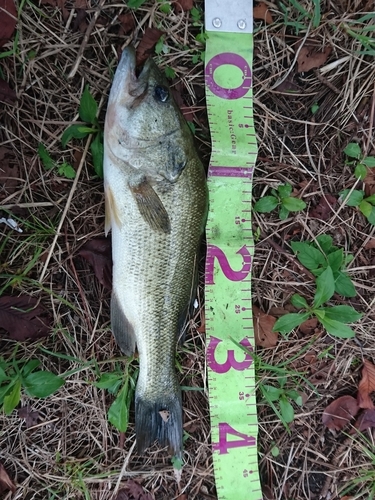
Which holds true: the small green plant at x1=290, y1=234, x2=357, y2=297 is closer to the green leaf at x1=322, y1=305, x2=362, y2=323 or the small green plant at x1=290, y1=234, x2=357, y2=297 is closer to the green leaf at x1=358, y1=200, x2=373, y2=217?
the green leaf at x1=322, y1=305, x2=362, y2=323

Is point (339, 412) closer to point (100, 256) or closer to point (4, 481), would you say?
point (100, 256)

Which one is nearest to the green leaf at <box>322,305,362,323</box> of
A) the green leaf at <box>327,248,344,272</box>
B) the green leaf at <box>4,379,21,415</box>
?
the green leaf at <box>327,248,344,272</box>

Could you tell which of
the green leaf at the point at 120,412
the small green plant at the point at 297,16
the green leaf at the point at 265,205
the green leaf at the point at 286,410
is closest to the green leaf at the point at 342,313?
the green leaf at the point at 286,410

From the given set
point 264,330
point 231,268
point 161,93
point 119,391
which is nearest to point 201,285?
point 231,268

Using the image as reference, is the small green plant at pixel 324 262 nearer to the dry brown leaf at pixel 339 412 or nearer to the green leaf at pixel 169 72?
the dry brown leaf at pixel 339 412

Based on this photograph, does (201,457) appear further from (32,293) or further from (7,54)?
(7,54)

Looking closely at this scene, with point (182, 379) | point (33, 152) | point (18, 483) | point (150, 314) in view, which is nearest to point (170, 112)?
point (33, 152)
